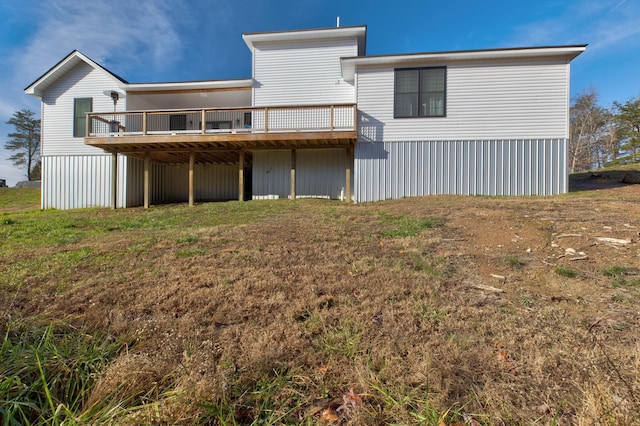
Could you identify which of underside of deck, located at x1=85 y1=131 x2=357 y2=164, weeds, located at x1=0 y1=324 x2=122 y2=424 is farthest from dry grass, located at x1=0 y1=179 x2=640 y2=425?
underside of deck, located at x1=85 y1=131 x2=357 y2=164

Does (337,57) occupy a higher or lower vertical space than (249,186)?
higher

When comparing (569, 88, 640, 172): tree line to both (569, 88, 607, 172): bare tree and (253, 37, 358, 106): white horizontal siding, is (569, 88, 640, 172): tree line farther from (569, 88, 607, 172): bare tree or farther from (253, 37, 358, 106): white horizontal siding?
(253, 37, 358, 106): white horizontal siding

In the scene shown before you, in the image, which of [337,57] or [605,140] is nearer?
[337,57]

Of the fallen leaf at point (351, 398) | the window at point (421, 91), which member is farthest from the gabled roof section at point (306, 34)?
the fallen leaf at point (351, 398)

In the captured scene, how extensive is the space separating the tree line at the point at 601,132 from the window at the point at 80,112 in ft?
114

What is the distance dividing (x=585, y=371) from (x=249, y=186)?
14473 millimetres

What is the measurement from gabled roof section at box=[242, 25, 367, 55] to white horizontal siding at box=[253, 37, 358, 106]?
7.3 inches

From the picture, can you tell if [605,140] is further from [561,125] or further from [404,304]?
[404,304]

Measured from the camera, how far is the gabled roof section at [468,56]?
9441mm

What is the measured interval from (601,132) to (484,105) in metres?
27.4

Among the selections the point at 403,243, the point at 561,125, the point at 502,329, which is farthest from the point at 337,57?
the point at 502,329

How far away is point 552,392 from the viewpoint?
1744 millimetres

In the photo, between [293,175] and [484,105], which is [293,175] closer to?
[293,175]

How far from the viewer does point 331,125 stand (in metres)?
10.1
